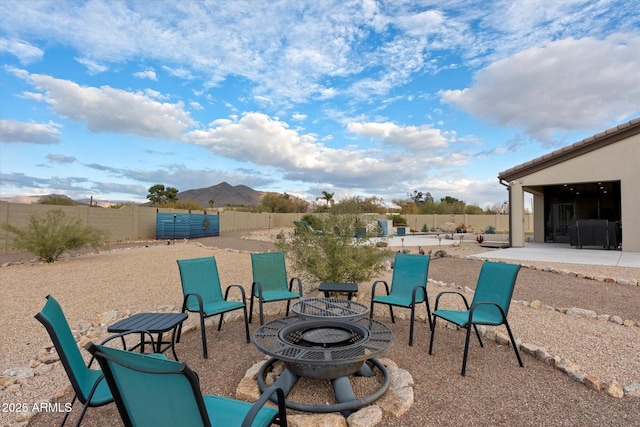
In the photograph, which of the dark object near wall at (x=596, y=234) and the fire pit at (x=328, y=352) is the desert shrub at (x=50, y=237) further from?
the dark object near wall at (x=596, y=234)

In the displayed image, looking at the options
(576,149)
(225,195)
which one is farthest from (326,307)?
(225,195)

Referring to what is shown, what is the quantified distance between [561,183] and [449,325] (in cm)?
1025

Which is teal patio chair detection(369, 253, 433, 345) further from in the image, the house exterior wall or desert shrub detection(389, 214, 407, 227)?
desert shrub detection(389, 214, 407, 227)

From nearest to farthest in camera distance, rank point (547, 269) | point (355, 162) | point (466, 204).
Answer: point (547, 269)
point (355, 162)
point (466, 204)

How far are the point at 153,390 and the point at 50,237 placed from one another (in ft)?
31.7

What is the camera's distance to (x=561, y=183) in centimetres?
1129

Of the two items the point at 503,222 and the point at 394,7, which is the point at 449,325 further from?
A: the point at 503,222

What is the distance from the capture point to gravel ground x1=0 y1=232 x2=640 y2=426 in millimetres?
2143

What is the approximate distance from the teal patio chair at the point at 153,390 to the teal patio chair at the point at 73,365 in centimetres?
52

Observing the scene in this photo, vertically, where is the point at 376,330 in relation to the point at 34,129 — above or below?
below

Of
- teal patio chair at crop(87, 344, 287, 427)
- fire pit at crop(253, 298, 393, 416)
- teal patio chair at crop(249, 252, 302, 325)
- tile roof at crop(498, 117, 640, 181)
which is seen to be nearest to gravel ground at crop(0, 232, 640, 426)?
fire pit at crop(253, 298, 393, 416)

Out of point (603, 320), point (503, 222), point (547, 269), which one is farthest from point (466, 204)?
point (603, 320)

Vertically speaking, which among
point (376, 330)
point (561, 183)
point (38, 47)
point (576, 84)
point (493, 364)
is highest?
point (576, 84)

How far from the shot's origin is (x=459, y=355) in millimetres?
3033
